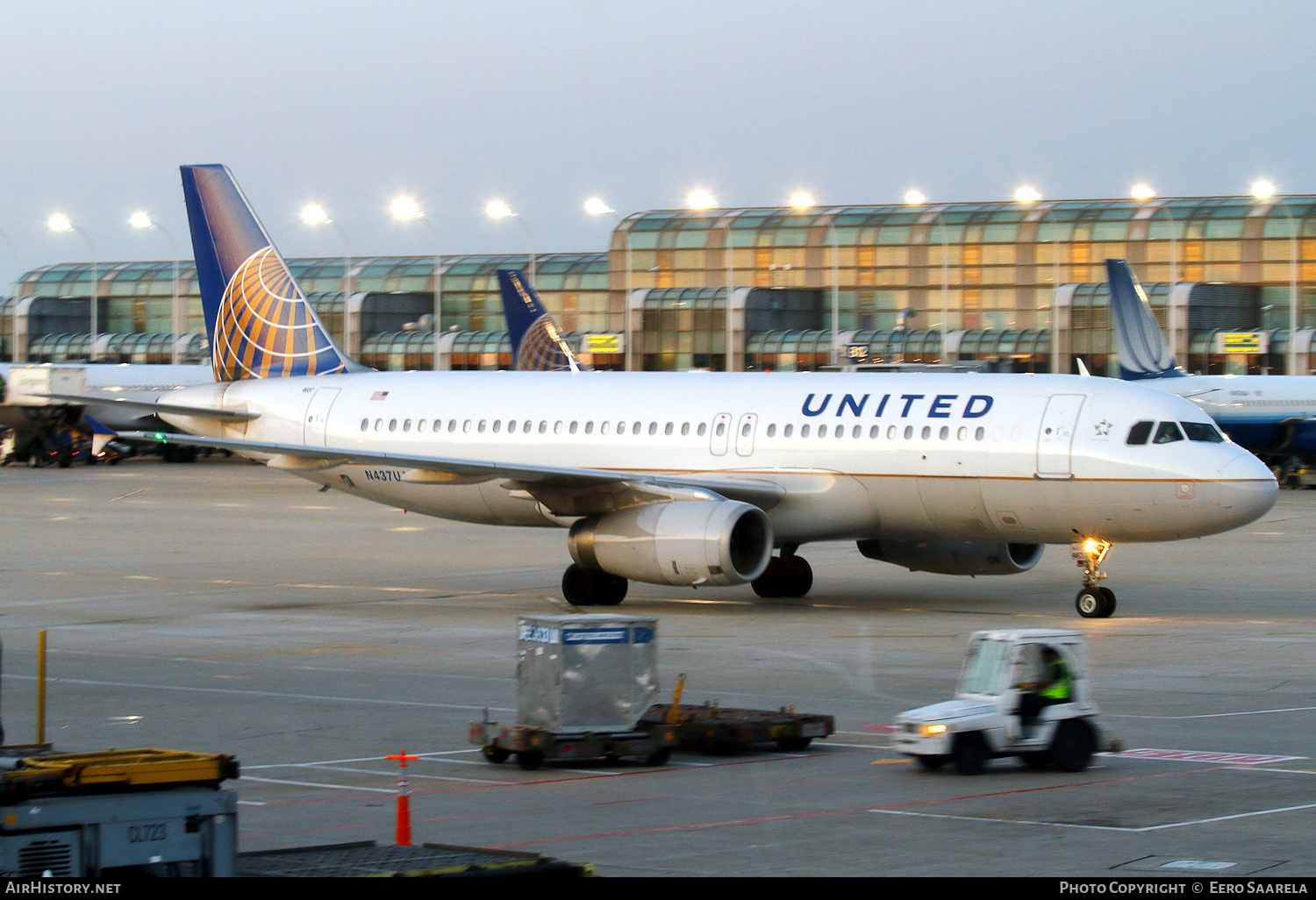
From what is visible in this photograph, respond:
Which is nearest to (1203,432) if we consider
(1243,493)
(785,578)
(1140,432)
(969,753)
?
(1140,432)

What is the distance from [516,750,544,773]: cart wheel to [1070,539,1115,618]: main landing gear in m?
14.0

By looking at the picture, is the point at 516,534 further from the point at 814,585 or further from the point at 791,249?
the point at 791,249

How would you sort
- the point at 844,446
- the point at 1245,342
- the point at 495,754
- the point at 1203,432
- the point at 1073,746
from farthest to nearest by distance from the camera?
the point at 1245,342 → the point at 844,446 → the point at 1203,432 → the point at 495,754 → the point at 1073,746

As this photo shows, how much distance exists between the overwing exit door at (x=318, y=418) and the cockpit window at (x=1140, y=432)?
51.2ft

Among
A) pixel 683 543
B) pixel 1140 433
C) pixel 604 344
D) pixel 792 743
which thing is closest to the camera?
pixel 792 743

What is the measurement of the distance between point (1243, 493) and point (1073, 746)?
482 inches

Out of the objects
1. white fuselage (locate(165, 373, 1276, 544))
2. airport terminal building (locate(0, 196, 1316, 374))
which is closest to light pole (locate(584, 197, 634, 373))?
airport terminal building (locate(0, 196, 1316, 374))

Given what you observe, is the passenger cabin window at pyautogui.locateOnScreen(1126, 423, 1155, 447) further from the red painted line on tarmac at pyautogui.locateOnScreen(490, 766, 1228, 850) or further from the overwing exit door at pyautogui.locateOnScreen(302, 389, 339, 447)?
the overwing exit door at pyautogui.locateOnScreen(302, 389, 339, 447)

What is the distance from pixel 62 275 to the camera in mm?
119375

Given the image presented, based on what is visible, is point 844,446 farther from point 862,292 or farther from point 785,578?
point 862,292

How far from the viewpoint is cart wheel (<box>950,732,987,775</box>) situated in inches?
590

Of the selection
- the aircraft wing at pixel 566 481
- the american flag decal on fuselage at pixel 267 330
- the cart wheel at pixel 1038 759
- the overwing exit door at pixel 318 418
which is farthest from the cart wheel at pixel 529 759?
the american flag decal on fuselage at pixel 267 330

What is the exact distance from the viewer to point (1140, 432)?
1053 inches

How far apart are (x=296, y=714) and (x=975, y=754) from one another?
24.5 ft
